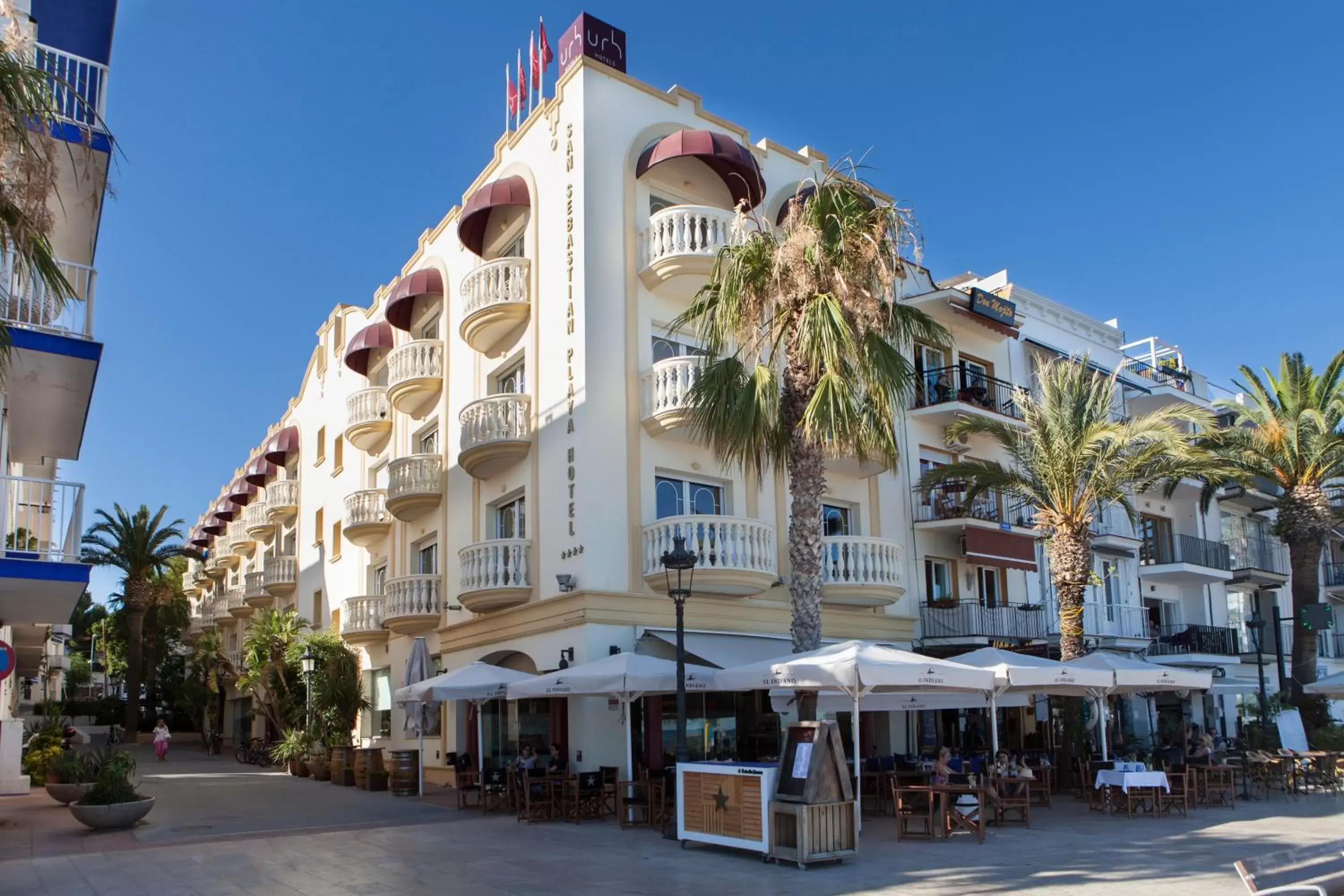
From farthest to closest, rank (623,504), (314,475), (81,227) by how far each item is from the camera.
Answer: (314,475)
(623,504)
(81,227)

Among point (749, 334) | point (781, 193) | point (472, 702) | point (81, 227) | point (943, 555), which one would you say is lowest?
point (472, 702)

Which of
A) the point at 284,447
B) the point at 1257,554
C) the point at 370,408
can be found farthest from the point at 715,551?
the point at 1257,554

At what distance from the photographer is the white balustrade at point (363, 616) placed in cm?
2808

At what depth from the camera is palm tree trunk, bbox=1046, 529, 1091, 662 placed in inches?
847

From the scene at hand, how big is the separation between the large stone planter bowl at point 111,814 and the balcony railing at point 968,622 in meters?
16.2

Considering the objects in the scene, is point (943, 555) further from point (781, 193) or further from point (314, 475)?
point (314, 475)

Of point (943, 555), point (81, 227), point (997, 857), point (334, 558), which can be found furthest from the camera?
point (334, 558)

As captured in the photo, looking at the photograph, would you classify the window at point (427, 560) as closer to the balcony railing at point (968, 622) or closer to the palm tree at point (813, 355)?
the palm tree at point (813, 355)

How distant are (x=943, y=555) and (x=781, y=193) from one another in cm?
933

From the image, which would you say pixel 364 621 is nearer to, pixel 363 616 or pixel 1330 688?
pixel 363 616

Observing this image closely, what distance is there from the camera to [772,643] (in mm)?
21234

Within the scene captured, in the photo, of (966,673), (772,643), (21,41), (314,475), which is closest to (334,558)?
(314,475)

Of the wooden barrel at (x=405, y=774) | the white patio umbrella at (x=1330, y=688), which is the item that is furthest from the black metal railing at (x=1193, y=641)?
the wooden barrel at (x=405, y=774)

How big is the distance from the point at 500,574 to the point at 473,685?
2720 millimetres
